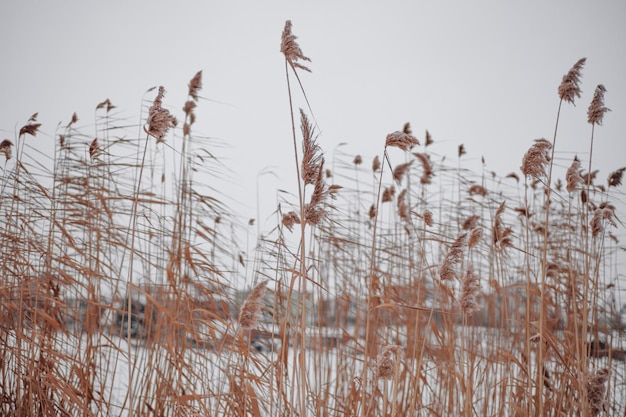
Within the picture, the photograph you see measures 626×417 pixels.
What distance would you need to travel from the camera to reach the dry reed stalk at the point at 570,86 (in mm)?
1426

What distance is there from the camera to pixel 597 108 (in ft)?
5.16

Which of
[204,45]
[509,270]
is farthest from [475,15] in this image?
[509,270]

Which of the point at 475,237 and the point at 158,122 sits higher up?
the point at 158,122

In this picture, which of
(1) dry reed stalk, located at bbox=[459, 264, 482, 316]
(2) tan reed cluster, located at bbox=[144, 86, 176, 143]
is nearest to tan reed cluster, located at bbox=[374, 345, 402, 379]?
(1) dry reed stalk, located at bbox=[459, 264, 482, 316]

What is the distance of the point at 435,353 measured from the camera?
247 centimetres

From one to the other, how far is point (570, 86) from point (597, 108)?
226mm

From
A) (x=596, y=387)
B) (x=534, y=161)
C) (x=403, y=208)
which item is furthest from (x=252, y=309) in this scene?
(x=403, y=208)

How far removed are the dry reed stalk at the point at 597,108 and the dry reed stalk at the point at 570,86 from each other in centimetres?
18

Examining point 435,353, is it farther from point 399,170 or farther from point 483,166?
point 483,166

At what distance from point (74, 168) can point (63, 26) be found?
481 cm

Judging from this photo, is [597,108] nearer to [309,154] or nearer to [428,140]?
[309,154]

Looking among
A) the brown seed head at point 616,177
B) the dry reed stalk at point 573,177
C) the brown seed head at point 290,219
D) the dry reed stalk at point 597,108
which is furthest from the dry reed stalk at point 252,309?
the brown seed head at point 616,177

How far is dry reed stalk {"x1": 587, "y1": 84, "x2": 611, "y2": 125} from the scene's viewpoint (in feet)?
5.15

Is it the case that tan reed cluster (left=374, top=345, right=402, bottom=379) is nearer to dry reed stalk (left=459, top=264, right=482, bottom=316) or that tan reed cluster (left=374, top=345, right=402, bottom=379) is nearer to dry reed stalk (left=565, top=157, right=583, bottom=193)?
dry reed stalk (left=459, top=264, right=482, bottom=316)
